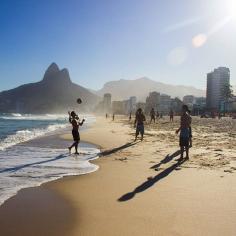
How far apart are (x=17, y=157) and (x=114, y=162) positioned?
380 cm

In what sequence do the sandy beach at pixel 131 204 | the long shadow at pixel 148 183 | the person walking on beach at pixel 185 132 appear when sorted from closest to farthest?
the sandy beach at pixel 131 204
the long shadow at pixel 148 183
the person walking on beach at pixel 185 132

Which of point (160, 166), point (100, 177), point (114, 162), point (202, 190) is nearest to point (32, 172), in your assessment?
point (100, 177)

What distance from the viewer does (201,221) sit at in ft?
18.5

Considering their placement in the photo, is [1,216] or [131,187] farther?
[131,187]

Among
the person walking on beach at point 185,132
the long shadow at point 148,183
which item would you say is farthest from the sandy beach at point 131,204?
the person walking on beach at point 185,132

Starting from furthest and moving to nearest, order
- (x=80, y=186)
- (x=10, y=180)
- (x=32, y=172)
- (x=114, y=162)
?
(x=114, y=162), (x=32, y=172), (x=10, y=180), (x=80, y=186)

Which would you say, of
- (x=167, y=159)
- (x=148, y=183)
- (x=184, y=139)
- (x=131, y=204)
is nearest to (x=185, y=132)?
(x=184, y=139)

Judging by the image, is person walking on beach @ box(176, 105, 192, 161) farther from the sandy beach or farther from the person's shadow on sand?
the sandy beach

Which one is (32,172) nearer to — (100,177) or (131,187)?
(100,177)

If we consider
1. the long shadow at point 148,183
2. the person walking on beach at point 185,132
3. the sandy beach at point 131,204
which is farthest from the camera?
the person walking on beach at point 185,132

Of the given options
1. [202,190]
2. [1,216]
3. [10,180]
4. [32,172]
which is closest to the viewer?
[1,216]

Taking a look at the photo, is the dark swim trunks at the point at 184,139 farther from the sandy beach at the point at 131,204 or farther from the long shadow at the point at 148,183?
the sandy beach at the point at 131,204

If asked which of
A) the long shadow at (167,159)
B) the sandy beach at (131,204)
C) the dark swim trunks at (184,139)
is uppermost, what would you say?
the dark swim trunks at (184,139)

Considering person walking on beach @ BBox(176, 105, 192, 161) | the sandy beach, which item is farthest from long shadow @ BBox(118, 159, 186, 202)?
person walking on beach @ BBox(176, 105, 192, 161)
